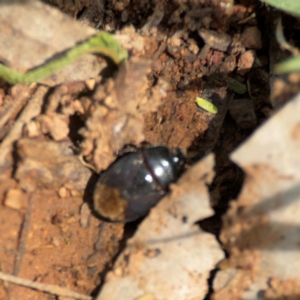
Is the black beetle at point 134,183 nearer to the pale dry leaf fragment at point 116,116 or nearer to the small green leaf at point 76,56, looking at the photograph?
the pale dry leaf fragment at point 116,116

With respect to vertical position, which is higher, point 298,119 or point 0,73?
point 298,119

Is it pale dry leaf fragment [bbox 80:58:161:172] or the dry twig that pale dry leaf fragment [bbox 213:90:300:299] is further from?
the dry twig

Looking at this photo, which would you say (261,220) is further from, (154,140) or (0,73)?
(0,73)

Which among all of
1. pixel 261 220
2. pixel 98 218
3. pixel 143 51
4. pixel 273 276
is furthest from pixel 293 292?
pixel 143 51

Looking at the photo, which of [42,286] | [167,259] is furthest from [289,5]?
[42,286]

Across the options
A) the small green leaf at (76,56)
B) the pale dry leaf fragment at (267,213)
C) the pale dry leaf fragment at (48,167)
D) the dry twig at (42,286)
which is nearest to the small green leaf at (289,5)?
the pale dry leaf fragment at (267,213)

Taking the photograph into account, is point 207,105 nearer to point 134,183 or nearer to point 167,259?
point 134,183
